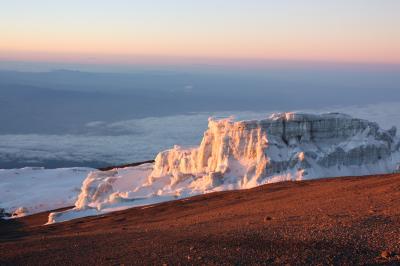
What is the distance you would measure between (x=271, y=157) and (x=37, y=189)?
2230cm

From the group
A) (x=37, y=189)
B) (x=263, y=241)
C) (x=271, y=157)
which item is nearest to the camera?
(x=263, y=241)

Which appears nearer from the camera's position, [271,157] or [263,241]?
[263,241]

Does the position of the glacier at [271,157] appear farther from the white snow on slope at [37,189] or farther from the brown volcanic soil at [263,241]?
the brown volcanic soil at [263,241]

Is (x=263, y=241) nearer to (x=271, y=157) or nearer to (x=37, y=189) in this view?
(x=271, y=157)

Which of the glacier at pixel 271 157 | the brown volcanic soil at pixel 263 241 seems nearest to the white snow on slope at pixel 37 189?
the glacier at pixel 271 157

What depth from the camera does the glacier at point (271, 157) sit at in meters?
32.2

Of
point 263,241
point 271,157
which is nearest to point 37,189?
point 271,157

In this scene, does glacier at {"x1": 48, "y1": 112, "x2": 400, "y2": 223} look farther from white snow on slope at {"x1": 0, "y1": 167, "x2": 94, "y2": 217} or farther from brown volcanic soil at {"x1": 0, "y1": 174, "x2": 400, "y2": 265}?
brown volcanic soil at {"x1": 0, "y1": 174, "x2": 400, "y2": 265}

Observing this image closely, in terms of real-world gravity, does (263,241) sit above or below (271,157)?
above

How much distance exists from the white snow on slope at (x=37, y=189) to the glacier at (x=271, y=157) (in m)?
5.24

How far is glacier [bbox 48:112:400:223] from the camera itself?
3222 cm

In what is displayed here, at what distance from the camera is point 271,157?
107 feet

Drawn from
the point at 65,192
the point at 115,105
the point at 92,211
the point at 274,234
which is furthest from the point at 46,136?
the point at 274,234

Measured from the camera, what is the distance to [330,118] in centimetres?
3419
